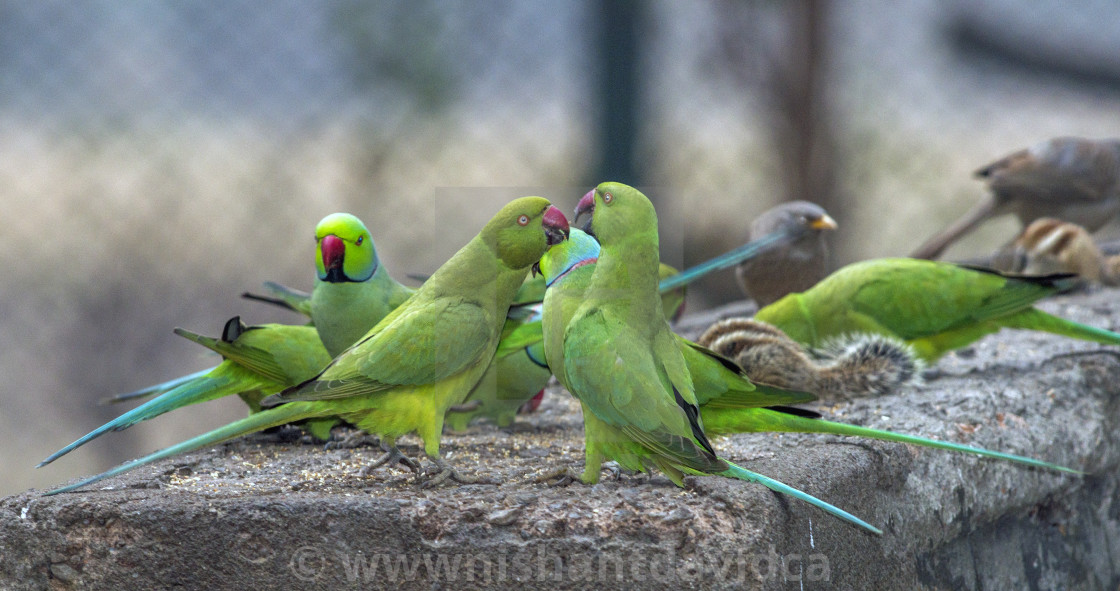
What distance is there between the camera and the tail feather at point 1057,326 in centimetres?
286

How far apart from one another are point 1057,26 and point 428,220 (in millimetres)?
3351

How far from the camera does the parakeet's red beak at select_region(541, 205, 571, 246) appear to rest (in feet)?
6.38

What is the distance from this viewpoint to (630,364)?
1745 millimetres

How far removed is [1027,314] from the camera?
2.93 meters

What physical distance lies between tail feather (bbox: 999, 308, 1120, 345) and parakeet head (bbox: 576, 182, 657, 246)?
63.3 inches

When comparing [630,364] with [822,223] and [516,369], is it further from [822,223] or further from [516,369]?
[822,223]

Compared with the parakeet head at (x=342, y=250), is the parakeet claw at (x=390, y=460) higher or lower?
lower

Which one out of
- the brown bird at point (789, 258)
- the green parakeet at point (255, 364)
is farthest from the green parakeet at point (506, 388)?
the brown bird at point (789, 258)

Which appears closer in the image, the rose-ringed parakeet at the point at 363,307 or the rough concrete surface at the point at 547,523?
the rough concrete surface at the point at 547,523

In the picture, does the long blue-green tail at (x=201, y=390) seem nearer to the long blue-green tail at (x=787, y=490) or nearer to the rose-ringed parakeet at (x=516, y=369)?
the rose-ringed parakeet at (x=516, y=369)

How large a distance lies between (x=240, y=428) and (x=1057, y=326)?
2.38 meters

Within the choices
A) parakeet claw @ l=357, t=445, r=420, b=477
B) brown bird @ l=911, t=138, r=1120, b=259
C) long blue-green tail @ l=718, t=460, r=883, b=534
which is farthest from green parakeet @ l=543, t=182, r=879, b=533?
brown bird @ l=911, t=138, r=1120, b=259

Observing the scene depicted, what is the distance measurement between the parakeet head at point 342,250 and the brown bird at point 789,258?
161 cm

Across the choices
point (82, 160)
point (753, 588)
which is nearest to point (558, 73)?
point (82, 160)
